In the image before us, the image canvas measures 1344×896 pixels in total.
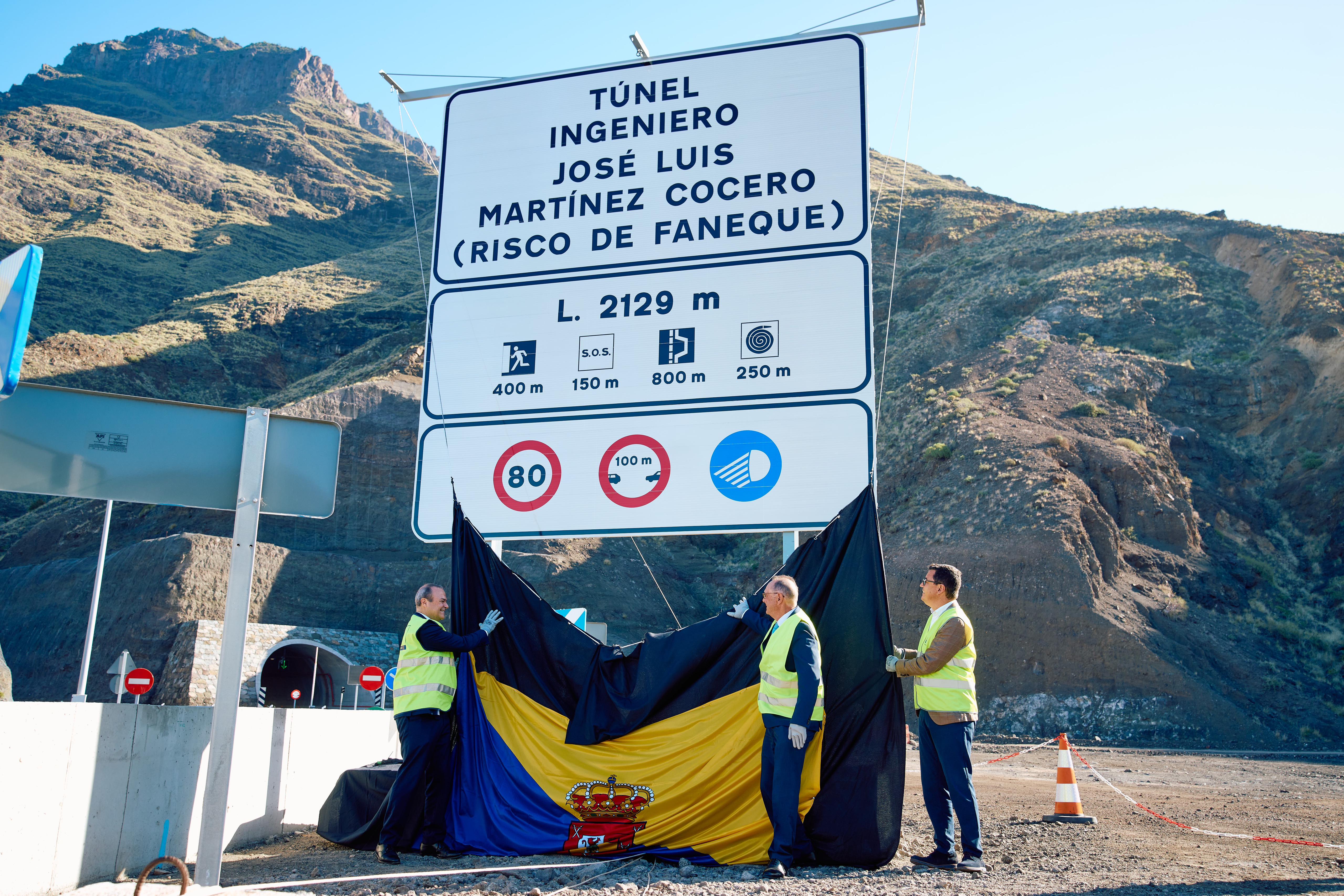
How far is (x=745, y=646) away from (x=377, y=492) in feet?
130

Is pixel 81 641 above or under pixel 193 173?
under

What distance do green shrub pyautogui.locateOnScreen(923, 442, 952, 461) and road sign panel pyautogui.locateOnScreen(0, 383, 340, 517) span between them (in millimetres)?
33391

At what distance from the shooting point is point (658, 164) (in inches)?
296

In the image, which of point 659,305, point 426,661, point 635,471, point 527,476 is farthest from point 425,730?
point 659,305

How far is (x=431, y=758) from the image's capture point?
19.9 feet

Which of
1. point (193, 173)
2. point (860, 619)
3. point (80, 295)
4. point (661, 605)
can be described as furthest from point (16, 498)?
point (860, 619)

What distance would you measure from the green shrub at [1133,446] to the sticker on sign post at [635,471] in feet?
108

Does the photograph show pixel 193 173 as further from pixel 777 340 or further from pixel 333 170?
pixel 777 340

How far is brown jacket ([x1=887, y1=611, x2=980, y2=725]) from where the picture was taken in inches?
223

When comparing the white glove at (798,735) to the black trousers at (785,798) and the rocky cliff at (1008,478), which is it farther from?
the rocky cliff at (1008,478)

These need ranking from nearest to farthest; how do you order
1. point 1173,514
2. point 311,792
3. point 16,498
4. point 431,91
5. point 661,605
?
point 311,792 → point 431,91 → point 1173,514 → point 661,605 → point 16,498

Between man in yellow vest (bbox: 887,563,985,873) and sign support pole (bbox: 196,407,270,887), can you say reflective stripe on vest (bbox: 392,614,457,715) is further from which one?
man in yellow vest (bbox: 887,563,985,873)

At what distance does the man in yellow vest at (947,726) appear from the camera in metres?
5.58

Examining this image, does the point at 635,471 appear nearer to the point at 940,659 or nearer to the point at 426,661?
the point at 426,661
